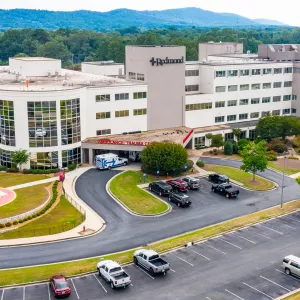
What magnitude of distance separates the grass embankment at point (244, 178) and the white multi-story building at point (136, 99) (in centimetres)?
804

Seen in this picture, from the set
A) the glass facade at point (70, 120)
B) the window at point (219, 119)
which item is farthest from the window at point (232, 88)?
the glass facade at point (70, 120)

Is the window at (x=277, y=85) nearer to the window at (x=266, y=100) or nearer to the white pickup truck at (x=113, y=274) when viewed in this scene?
the window at (x=266, y=100)

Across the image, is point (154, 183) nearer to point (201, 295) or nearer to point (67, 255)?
point (67, 255)

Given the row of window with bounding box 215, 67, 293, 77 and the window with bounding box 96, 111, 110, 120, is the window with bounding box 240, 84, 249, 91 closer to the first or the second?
the row of window with bounding box 215, 67, 293, 77

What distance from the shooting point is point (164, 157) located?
277ft

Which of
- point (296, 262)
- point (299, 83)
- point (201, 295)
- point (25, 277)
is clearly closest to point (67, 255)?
point (25, 277)

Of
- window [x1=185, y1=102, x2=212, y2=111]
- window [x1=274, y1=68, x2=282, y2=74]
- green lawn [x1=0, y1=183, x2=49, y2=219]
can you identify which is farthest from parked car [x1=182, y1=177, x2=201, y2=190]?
window [x1=274, y1=68, x2=282, y2=74]

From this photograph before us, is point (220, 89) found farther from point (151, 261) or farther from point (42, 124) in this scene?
point (151, 261)

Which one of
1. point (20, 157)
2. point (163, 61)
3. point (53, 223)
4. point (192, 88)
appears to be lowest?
point (53, 223)

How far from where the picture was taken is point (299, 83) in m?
123

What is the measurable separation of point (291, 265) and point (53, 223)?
29.4m

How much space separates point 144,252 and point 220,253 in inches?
361

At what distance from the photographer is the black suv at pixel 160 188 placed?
76688 millimetres

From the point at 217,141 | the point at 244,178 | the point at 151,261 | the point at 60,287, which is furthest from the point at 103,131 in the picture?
the point at 60,287
